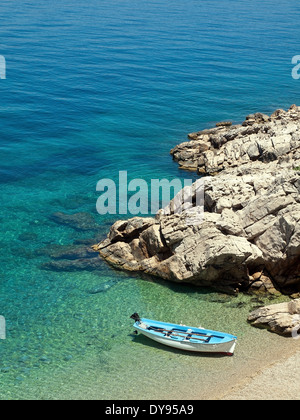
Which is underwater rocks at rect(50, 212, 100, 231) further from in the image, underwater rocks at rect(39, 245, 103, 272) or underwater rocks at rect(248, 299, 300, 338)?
underwater rocks at rect(248, 299, 300, 338)

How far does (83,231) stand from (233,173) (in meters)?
13.8

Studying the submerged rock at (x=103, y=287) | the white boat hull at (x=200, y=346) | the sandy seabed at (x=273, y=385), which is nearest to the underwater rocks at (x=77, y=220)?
the submerged rock at (x=103, y=287)

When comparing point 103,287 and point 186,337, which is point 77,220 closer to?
point 103,287

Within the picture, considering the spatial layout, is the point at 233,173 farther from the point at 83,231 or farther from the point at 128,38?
the point at 128,38

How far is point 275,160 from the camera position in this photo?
48906 millimetres

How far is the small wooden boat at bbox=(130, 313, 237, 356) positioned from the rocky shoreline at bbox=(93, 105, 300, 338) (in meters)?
5.20

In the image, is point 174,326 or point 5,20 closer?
point 174,326

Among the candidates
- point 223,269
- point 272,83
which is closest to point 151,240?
point 223,269

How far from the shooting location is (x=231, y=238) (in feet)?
121

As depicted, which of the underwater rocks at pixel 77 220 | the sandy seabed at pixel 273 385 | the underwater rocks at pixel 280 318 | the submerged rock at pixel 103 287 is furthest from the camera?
the underwater rocks at pixel 77 220

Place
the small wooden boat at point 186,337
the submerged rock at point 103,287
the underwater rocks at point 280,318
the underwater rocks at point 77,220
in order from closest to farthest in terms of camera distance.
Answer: the small wooden boat at point 186,337 < the underwater rocks at point 280,318 < the submerged rock at point 103,287 < the underwater rocks at point 77,220

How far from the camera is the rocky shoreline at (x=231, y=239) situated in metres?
36.3

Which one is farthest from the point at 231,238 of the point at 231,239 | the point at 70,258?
the point at 70,258

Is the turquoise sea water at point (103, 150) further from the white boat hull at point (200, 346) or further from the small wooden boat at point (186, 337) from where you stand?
the small wooden boat at point (186, 337)
